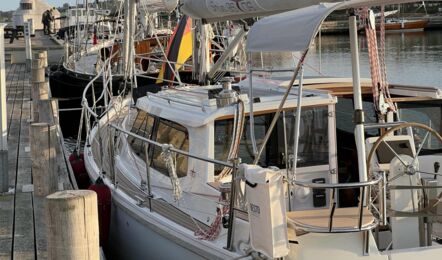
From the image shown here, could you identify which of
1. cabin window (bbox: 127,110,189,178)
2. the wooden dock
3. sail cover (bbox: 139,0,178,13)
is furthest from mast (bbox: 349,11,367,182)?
sail cover (bbox: 139,0,178,13)

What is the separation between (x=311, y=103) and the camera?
6.39 m

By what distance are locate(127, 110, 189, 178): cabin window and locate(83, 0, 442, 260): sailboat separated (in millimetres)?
16

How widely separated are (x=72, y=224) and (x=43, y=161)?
3.34 m

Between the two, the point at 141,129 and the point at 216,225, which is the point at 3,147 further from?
the point at 216,225

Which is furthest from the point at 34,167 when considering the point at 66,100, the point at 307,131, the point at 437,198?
the point at 66,100

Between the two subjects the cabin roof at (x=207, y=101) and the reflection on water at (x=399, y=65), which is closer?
the cabin roof at (x=207, y=101)

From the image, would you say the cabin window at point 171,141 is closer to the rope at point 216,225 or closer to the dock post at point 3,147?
the rope at point 216,225

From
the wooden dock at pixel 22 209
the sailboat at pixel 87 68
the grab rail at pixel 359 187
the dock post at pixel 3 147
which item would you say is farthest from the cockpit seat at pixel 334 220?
the sailboat at pixel 87 68

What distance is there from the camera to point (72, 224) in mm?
4473

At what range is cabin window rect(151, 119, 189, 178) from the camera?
6.74 metres

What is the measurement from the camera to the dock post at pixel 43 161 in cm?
762

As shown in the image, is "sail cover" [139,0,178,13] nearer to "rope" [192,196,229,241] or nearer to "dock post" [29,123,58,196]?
"dock post" [29,123,58,196]

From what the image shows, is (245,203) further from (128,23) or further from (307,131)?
(128,23)

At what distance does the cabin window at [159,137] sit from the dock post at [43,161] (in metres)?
1.02
